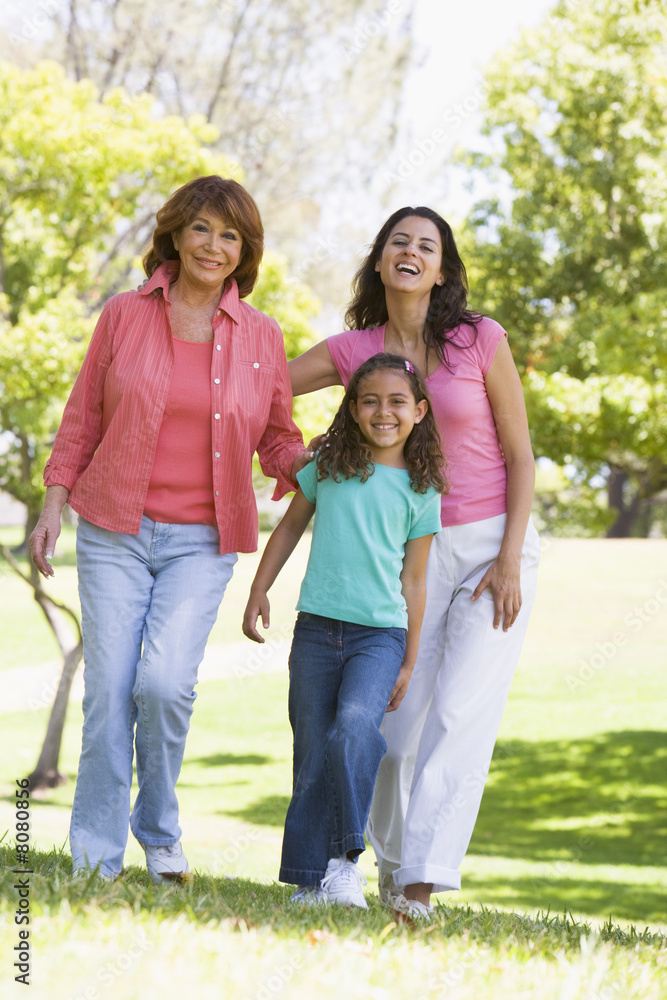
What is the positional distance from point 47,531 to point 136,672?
1.73 ft

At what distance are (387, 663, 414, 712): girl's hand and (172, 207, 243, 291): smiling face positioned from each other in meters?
1.41

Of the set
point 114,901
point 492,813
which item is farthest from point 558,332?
point 114,901

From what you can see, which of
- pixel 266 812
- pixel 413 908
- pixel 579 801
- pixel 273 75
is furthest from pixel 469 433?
pixel 273 75

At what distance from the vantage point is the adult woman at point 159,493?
327cm

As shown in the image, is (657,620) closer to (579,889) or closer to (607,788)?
(607,788)

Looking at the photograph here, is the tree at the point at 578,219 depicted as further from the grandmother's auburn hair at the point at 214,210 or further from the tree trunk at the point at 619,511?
the grandmother's auburn hair at the point at 214,210

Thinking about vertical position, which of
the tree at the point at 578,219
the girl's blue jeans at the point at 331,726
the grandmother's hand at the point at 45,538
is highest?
the tree at the point at 578,219

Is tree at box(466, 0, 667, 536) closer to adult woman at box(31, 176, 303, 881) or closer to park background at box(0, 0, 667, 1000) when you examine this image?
park background at box(0, 0, 667, 1000)

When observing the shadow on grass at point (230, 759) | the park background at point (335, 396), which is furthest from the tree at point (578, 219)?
the shadow on grass at point (230, 759)

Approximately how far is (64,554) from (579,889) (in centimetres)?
1964

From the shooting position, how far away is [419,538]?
11.5 ft

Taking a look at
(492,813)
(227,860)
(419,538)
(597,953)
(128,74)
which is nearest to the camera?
(597,953)

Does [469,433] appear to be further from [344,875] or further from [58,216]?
[58,216]

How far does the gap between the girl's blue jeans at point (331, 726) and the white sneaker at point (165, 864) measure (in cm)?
32
